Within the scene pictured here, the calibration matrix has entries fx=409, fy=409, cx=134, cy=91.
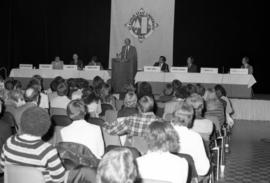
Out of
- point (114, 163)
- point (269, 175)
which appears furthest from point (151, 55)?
point (114, 163)

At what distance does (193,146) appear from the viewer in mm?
3217

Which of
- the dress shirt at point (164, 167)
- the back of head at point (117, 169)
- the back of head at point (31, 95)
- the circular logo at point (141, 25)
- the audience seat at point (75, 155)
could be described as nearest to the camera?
the back of head at point (117, 169)

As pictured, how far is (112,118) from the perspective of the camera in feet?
15.6

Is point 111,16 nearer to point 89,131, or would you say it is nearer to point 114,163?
point 89,131

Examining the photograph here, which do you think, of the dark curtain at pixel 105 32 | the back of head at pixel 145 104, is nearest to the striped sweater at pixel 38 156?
the back of head at pixel 145 104

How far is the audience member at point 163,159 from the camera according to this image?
2.42 metres

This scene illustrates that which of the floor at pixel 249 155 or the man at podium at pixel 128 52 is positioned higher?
the man at podium at pixel 128 52

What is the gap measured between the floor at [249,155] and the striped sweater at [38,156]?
7.01 ft

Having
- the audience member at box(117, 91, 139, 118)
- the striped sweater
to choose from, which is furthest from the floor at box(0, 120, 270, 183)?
the striped sweater

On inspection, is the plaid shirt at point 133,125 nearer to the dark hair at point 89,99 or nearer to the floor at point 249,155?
the dark hair at point 89,99

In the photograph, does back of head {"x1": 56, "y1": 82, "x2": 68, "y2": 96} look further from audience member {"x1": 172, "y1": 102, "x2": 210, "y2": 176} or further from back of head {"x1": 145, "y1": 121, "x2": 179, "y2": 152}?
back of head {"x1": 145, "y1": 121, "x2": 179, "y2": 152}

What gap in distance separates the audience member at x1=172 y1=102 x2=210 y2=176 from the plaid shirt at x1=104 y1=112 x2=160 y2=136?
0.51 metres

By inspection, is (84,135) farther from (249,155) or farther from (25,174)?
(249,155)

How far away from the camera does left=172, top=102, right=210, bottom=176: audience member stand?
3.22 meters
